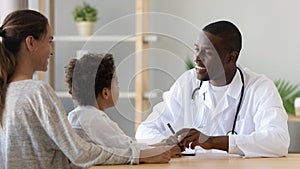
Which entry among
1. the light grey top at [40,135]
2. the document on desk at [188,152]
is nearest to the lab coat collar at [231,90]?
the document on desk at [188,152]

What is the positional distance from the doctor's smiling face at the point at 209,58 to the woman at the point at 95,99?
38cm

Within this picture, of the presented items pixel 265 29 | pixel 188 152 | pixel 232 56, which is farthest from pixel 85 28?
pixel 188 152

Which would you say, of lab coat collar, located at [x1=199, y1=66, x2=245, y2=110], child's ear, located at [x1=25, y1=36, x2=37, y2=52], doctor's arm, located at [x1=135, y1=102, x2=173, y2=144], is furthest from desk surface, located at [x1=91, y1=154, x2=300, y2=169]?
child's ear, located at [x1=25, y1=36, x2=37, y2=52]

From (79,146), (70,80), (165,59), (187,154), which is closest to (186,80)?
(165,59)

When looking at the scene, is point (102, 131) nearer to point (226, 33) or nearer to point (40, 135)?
point (40, 135)

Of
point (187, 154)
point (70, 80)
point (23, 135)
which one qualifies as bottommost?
point (187, 154)

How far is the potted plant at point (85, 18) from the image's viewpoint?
3.46 meters

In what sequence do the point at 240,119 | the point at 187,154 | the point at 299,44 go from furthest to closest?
the point at 299,44 → the point at 240,119 → the point at 187,154

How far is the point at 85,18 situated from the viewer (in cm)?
347

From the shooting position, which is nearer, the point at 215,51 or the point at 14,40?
the point at 14,40

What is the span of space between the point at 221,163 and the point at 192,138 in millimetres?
123

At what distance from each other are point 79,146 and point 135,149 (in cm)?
16

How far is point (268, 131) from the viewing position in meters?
1.83

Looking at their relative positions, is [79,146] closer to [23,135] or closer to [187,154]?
[23,135]
